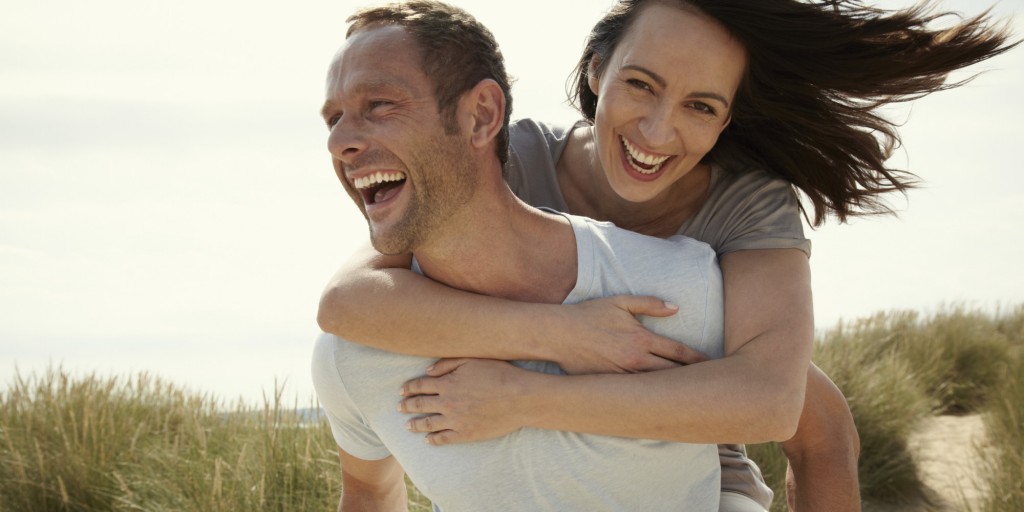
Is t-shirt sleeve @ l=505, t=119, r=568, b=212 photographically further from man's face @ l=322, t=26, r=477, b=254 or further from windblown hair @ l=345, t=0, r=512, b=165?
man's face @ l=322, t=26, r=477, b=254

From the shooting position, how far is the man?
224cm

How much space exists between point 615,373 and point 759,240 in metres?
0.71

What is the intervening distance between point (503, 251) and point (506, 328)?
0.69 feet

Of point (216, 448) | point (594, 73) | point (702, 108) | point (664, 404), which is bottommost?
point (216, 448)

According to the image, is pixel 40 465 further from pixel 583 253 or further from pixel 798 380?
pixel 798 380

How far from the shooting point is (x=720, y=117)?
2.90 metres

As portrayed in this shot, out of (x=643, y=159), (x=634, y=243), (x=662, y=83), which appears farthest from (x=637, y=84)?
(x=634, y=243)

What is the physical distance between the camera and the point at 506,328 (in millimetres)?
2262

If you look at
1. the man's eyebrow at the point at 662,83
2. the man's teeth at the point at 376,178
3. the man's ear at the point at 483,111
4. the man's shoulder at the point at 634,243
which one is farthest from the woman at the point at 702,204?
the man's ear at the point at 483,111

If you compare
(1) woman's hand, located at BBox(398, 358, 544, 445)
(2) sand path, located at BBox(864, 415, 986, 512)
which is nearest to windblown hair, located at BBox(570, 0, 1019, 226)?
(1) woman's hand, located at BBox(398, 358, 544, 445)

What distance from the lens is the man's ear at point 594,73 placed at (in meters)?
3.21

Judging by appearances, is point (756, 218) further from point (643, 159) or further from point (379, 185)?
point (379, 185)

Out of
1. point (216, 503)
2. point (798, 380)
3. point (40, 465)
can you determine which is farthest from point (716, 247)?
point (40, 465)

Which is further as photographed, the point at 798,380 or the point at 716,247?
the point at 716,247
